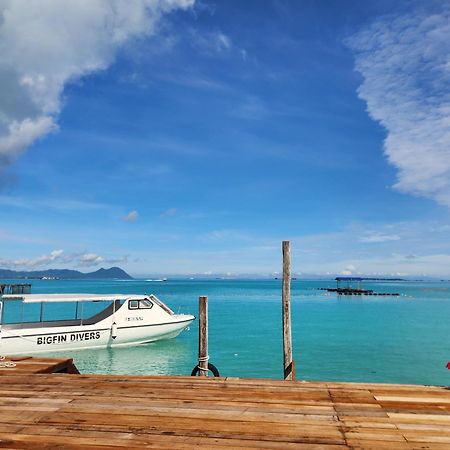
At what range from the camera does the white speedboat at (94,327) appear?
20125 millimetres

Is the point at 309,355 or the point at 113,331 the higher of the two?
the point at 113,331

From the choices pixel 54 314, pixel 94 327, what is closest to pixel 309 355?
pixel 94 327

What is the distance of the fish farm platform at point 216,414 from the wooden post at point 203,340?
3.68 metres

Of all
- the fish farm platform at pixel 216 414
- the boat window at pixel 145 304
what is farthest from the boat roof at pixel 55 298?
the fish farm platform at pixel 216 414

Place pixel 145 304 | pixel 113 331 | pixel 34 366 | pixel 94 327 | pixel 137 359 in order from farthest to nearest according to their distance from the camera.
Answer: pixel 145 304 < pixel 113 331 < pixel 94 327 < pixel 137 359 < pixel 34 366

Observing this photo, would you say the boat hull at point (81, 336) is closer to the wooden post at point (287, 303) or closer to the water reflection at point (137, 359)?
the water reflection at point (137, 359)

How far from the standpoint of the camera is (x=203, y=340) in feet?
35.9

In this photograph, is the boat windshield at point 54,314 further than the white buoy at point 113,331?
Yes

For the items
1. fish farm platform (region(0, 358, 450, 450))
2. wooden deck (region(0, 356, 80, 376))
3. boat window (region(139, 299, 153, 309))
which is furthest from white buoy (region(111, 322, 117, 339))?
fish farm platform (region(0, 358, 450, 450))

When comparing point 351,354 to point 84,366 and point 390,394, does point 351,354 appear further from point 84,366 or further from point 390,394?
point 390,394

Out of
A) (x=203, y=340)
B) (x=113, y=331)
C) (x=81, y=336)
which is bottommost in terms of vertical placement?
(x=81, y=336)

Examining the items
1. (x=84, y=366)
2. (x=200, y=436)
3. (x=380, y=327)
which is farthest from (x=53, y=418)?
(x=380, y=327)

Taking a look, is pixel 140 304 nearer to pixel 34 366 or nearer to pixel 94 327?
pixel 94 327

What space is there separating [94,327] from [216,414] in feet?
62.4
